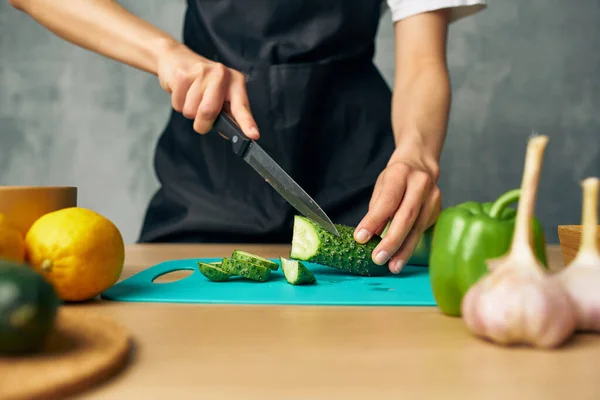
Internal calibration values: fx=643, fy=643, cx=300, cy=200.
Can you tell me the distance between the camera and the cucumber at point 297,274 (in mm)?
1058

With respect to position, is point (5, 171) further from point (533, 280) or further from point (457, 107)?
point (533, 280)

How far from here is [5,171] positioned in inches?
118

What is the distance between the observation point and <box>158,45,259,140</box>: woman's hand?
1285 millimetres

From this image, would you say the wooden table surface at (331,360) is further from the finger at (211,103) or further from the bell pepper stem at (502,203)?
the finger at (211,103)

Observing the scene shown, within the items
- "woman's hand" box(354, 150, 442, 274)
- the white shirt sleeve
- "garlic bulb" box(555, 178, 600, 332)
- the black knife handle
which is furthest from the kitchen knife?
the white shirt sleeve

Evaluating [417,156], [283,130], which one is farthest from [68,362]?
[283,130]

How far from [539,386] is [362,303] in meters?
0.38

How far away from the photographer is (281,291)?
1004 millimetres

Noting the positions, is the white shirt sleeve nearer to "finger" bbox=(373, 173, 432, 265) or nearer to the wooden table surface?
"finger" bbox=(373, 173, 432, 265)

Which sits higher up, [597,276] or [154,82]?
[154,82]

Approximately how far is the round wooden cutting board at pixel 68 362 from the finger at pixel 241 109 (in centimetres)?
64

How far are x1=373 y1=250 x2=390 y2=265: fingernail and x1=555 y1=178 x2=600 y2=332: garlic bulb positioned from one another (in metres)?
Answer: 0.44

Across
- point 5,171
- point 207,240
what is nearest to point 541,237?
point 207,240

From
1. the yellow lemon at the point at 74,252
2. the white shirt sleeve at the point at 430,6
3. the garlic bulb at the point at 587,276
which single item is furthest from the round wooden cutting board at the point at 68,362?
the white shirt sleeve at the point at 430,6
